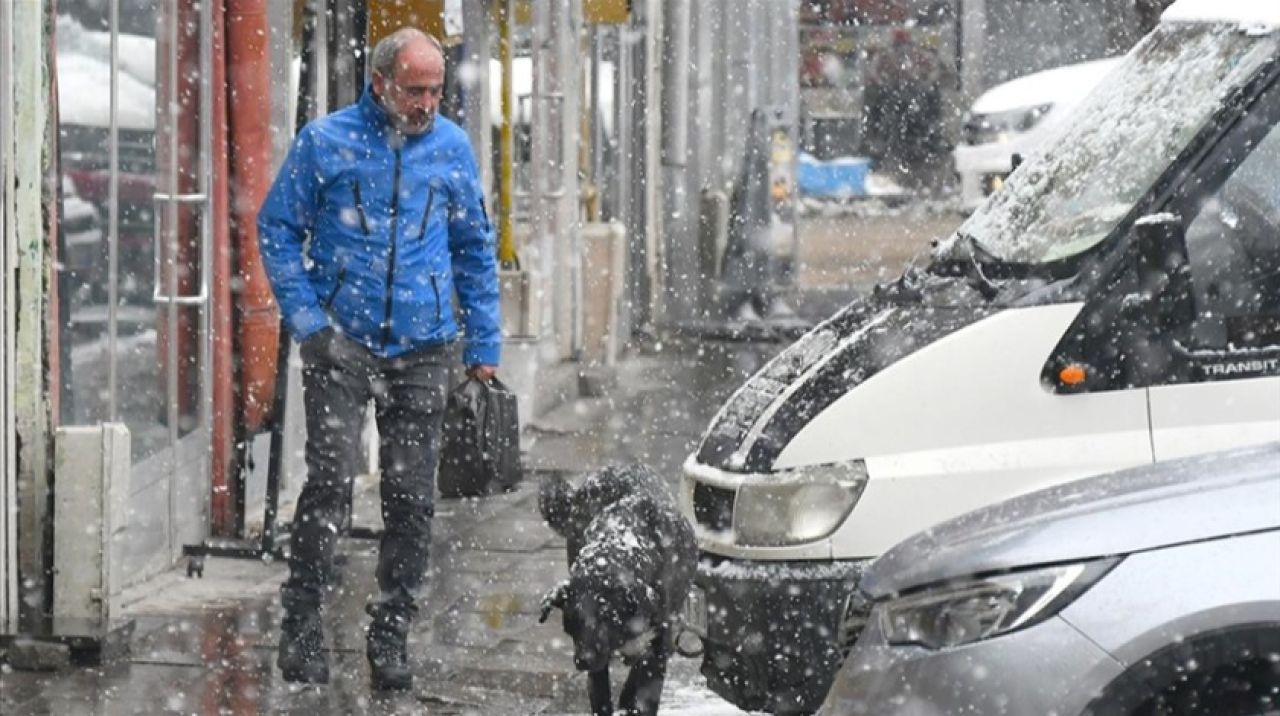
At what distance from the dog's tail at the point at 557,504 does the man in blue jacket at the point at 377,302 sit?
0.52m

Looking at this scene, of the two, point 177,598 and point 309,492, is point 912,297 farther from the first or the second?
point 177,598

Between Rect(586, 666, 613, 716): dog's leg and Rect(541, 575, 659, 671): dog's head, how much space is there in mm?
336

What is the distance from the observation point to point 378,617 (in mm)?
8078

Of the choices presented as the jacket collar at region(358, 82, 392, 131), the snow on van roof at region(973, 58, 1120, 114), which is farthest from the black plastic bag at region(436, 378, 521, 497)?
the snow on van roof at region(973, 58, 1120, 114)

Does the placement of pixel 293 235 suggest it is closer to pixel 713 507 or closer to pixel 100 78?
pixel 713 507

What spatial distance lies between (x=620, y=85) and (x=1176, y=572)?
593 inches

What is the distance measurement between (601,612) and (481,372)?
167 cm

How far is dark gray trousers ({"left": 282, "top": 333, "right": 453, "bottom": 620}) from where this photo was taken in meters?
7.99

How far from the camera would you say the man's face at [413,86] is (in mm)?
7805

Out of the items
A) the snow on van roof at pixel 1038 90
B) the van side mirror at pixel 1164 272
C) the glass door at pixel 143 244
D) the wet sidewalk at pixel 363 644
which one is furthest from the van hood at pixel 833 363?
the snow on van roof at pixel 1038 90

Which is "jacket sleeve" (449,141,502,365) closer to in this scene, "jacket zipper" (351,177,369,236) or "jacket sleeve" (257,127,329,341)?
"jacket zipper" (351,177,369,236)

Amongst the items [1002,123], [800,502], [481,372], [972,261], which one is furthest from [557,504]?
[1002,123]

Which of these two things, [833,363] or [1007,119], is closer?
[833,363]

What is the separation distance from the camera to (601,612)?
683 centimetres
